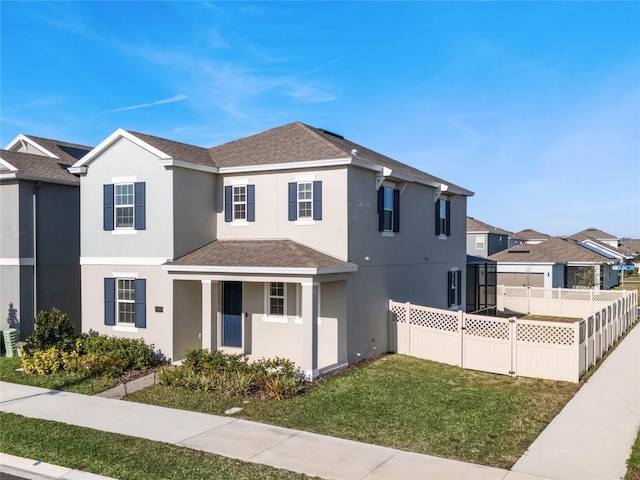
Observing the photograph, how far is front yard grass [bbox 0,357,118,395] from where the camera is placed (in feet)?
44.4

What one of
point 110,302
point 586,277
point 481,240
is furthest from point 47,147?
point 586,277

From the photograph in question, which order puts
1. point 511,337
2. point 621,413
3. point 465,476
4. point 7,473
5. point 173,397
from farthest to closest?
point 511,337 < point 173,397 < point 621,413 < point 7,473 < point 465,476

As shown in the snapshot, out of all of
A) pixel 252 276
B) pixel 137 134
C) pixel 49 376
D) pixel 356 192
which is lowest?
pixel 49 376

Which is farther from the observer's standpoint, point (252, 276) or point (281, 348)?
point (281, 348)

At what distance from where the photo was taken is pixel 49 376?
14.7 m

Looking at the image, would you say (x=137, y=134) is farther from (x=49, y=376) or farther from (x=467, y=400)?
(x=467, y=400)

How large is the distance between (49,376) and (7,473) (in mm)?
6543

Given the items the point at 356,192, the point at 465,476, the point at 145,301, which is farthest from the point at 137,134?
the point at 465,476

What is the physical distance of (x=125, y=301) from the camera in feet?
55.1

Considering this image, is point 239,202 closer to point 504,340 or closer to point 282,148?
point 282,148

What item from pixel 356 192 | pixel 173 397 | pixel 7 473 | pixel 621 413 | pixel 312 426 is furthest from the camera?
pixel 356 192

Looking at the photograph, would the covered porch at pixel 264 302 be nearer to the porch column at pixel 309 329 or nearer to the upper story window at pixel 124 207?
the porch column at pixel 309 329

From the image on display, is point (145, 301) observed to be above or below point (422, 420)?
above

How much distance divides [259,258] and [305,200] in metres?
2.36
